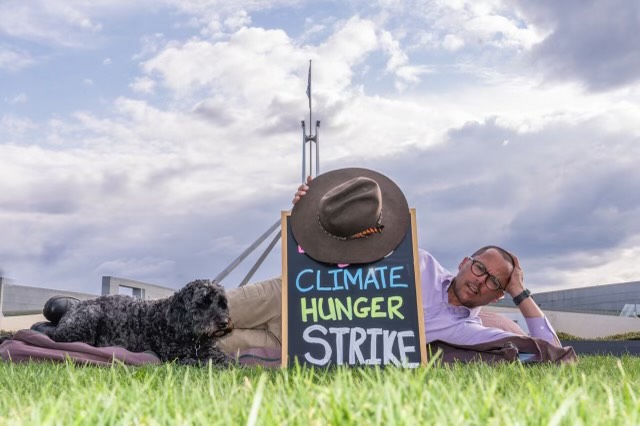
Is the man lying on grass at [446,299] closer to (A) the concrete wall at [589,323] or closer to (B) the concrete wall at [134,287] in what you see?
(B) the concrete wall at [134,287]

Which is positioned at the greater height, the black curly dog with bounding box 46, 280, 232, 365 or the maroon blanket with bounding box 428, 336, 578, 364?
the black curly dog with bounding box 46, 280, 232, 365

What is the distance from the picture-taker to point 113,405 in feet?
6.13

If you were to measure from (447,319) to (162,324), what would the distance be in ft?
7.56

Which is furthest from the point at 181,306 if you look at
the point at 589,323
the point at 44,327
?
the point at 589,323

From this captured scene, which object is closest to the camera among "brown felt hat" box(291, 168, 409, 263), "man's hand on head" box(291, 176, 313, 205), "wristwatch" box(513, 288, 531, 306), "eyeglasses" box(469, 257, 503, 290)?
"brown felt hat" box(291, 168, 409, 263)

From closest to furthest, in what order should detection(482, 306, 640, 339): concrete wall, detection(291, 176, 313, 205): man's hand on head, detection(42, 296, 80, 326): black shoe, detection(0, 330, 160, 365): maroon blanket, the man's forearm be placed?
detection(291, 176, 313, 205): man's hand on head, detection(0, 330, 160, 365): maroon blanket, the man's forearm, detection(42, 296, 80, 326): black shoe, detection(482, 306, 640, 339): concrete wall

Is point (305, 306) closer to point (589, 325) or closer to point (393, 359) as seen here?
point (393, 359)

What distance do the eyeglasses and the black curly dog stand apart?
1.96 m

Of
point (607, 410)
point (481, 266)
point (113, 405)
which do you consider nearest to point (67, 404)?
point (113, 405)

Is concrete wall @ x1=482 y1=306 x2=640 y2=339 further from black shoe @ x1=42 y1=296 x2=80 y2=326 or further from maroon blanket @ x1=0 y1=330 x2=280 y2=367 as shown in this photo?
black shoe @ x1=42 y1=296 x2=80 y2=326

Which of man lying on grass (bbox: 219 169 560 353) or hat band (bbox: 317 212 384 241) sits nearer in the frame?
hat band (bbox: 317 212 384 241)

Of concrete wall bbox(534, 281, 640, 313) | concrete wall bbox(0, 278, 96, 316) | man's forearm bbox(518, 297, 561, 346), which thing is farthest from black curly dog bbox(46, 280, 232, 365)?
concrete wall bbox(534, 281, 640, 313)

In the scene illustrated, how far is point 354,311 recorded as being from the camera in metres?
4.01

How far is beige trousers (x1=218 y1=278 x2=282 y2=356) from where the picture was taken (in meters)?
5.37
